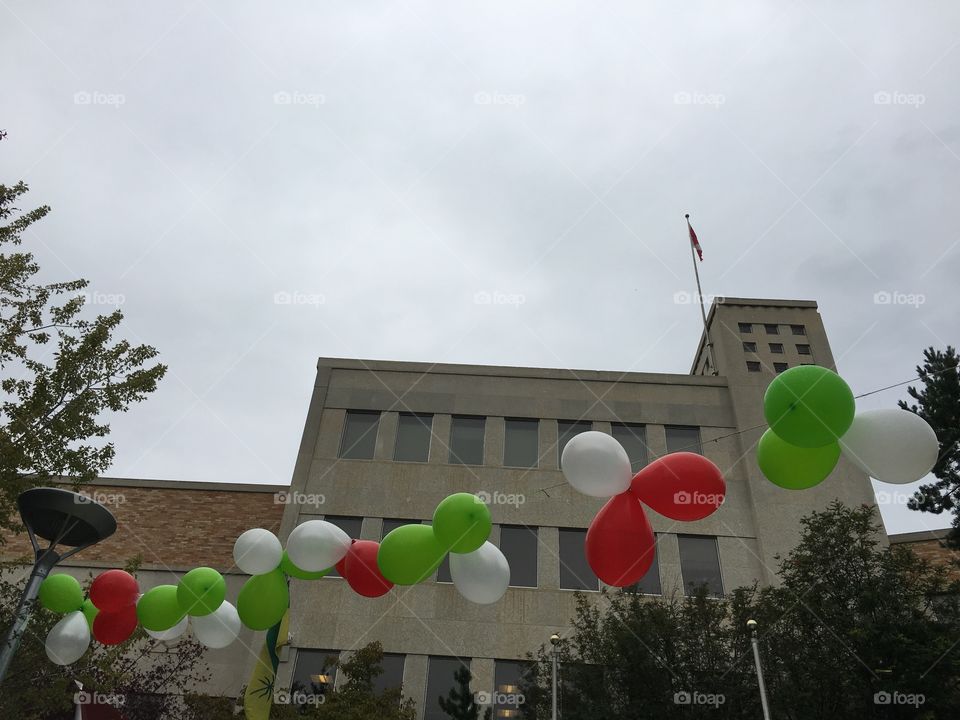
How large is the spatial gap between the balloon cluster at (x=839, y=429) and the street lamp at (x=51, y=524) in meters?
8.63

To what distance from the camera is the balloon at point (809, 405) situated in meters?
6.15

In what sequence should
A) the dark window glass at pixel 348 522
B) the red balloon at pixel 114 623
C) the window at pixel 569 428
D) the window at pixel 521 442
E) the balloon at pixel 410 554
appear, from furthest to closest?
the window at pixel 569 428 → the window at pixel 521 442 → the dark window glass at pixel 348 522 → the red balloon at pixel 114 623 → the balloon at pixel 410 554

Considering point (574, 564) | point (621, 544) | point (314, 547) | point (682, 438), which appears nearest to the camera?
point (621, 544)

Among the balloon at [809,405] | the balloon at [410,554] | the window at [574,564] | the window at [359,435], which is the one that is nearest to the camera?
the balloon at [809,405]

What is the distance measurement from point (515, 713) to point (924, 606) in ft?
30.9

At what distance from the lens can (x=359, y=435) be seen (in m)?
20.8

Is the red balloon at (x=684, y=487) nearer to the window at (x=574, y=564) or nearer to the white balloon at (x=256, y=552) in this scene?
the white balloon at (x=256, y=552)

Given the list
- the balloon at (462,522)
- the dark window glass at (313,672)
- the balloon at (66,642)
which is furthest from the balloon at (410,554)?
the dark window glass at (313,672)

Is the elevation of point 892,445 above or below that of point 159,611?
above

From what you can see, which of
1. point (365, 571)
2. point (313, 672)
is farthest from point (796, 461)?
point (313, 672)

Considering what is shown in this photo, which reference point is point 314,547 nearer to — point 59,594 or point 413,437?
point 59,594

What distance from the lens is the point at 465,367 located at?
861 inches

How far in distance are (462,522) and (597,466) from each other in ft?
5.63

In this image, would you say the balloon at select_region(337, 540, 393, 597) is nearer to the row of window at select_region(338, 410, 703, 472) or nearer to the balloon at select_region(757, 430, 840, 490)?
the balloon at select_region(757, 430, 840, 490)
